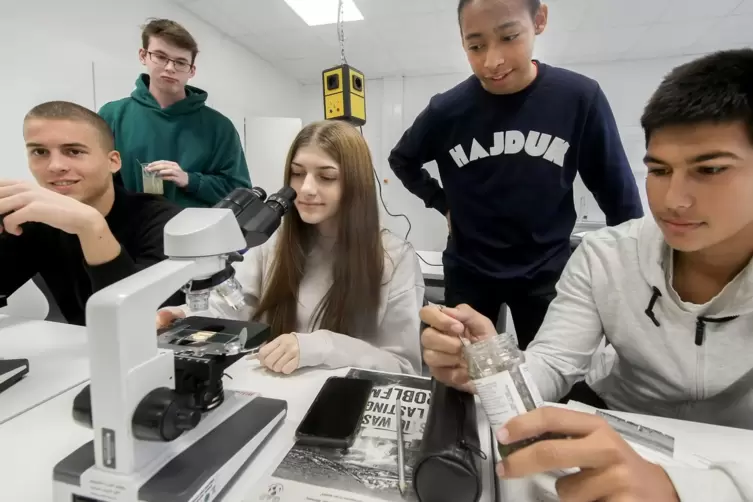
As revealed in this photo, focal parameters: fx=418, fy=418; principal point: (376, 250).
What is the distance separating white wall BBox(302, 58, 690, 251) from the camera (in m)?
4.27

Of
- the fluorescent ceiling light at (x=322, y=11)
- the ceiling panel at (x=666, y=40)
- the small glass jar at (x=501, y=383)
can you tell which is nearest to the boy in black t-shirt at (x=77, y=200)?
the small glass jar at (x=501, y=383)

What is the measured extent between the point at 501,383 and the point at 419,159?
1305mm

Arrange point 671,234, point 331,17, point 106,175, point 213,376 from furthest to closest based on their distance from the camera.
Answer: point 331,17
point 106,175
point 671,234
point 213,376

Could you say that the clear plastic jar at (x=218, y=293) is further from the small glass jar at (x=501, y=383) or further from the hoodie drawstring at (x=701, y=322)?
the hoodie drawstring at (x=701, y=322)

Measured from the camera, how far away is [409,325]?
1.23 meters

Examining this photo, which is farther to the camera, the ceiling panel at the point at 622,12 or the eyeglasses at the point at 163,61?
the ceiling panel at the point at 622,12

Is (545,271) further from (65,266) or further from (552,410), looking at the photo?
(65,266)

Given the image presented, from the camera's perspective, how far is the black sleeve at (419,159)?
1.59 m

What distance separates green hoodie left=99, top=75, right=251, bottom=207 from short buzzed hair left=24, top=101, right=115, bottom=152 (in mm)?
478

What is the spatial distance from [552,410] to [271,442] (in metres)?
→ 0.45

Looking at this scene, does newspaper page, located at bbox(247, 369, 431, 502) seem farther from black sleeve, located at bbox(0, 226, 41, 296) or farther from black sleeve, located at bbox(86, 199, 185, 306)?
black sleeve, located at bbox(0, 226, 41, 296)

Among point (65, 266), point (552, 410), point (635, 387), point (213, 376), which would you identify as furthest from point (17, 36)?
point (635, 387)

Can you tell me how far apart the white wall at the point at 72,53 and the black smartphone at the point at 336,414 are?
2.12 m

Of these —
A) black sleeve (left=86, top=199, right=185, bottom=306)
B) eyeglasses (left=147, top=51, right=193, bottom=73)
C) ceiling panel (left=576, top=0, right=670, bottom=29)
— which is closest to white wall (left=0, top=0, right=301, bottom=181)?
eyeglasses (left=147, top=51, right=193, bottom=73)
